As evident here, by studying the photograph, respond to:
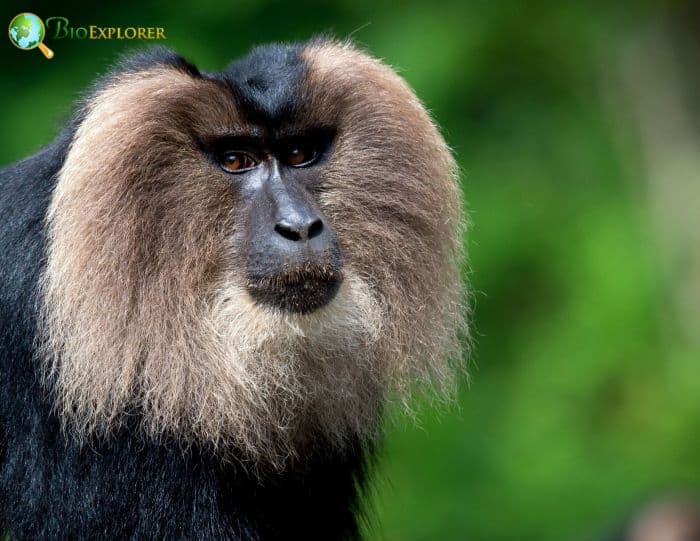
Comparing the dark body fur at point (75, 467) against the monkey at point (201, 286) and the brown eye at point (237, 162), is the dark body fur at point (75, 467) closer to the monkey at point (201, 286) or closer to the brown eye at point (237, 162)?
the monkey at point (201, 286)

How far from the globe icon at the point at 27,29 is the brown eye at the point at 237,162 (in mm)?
3697

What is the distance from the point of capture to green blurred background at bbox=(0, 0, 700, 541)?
8.75 metres

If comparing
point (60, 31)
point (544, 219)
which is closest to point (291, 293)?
point (60, 31)

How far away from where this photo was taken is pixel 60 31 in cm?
827

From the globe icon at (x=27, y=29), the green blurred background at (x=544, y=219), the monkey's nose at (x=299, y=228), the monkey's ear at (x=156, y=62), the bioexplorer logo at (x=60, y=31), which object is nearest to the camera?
the monkey's nose at (x=299, y=228)

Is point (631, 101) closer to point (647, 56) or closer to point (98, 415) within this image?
point (647, 56)

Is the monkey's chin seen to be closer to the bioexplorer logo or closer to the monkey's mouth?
the monkey's mouth

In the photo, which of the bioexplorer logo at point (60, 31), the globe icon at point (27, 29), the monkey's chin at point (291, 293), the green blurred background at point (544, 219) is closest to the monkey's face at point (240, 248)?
the monkey's chin at point (291, 293)

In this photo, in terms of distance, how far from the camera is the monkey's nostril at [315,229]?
147 inches

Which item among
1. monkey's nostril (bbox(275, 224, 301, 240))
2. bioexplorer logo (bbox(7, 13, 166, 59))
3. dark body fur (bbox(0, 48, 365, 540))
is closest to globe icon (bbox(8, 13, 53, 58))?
bioexplorer logo (bbox(7, 13, 166, 59))

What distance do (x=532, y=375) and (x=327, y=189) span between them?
5.47 meters

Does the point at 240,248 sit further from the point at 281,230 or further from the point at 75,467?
the point at 75,467

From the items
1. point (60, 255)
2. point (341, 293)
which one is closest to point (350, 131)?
point (341, 293)

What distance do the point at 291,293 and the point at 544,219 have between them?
6115mm
